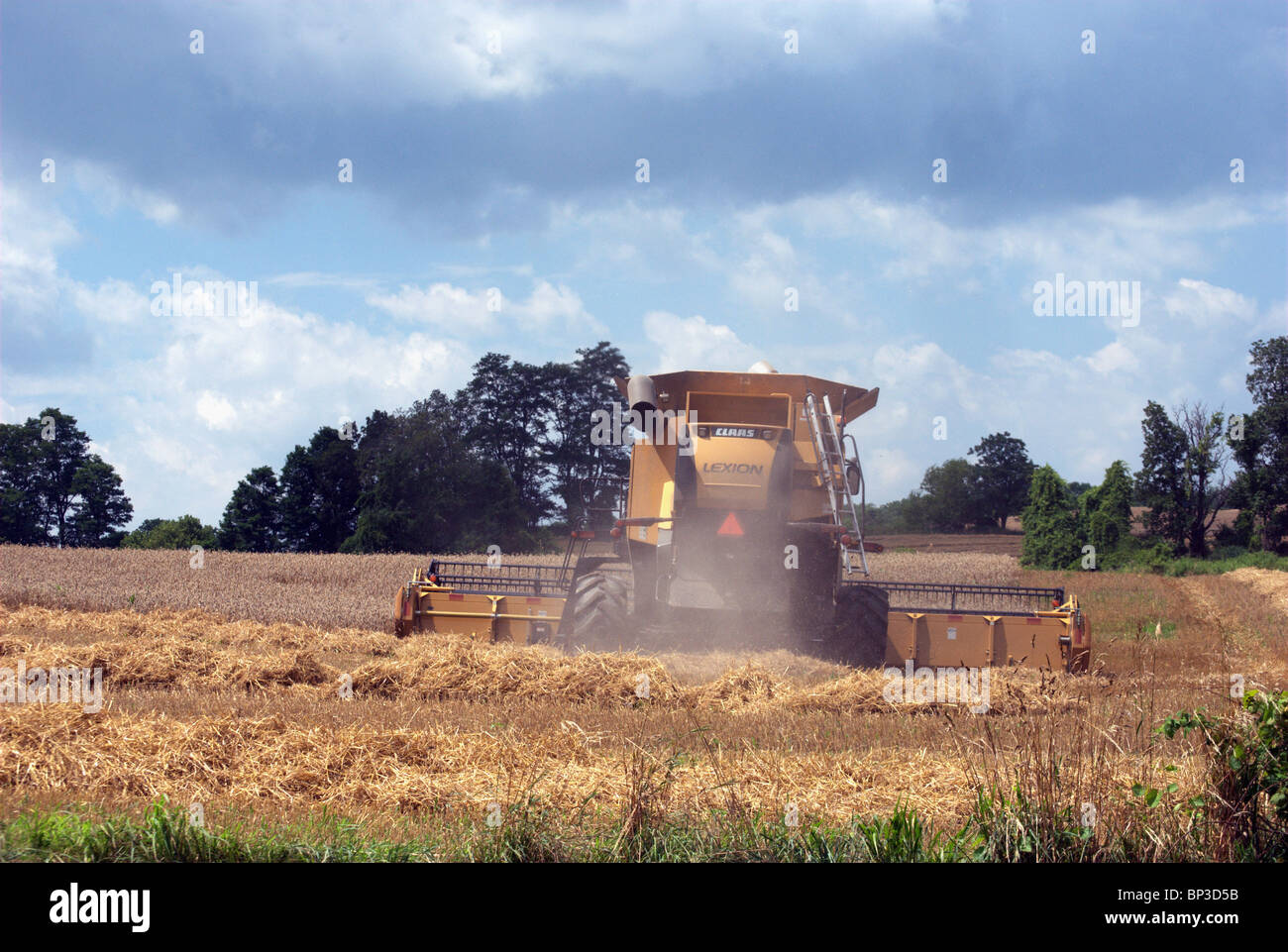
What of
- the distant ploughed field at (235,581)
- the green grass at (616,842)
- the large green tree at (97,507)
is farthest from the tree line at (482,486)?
the green grass at (616,842)

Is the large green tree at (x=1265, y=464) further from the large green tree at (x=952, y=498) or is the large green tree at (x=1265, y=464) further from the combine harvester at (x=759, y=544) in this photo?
the combine harvester at (x=759, y=544)

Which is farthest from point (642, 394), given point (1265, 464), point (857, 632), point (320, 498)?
point (1265, 464)

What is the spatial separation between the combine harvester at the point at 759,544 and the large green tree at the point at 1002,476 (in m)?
67.2

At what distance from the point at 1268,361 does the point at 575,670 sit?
219 feet

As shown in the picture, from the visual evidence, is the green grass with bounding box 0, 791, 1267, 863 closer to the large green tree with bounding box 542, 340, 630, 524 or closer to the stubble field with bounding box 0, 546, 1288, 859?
the stubble field with bounding box 0, 546, 1288, 859

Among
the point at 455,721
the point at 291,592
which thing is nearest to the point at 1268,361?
the point at 291,592

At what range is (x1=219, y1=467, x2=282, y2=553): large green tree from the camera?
158 ft

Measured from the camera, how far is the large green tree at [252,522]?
48156 mm

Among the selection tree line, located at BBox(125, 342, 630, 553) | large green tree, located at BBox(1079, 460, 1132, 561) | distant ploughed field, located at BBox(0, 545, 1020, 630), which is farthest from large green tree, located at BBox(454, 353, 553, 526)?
large green tree, located at BBox(1079, 460, 1132, 561)

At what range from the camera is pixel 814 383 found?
422 inches

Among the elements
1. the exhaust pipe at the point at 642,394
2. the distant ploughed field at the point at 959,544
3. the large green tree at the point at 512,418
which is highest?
the large green tree at the point at 512,418

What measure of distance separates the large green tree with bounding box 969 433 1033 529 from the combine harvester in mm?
67192
